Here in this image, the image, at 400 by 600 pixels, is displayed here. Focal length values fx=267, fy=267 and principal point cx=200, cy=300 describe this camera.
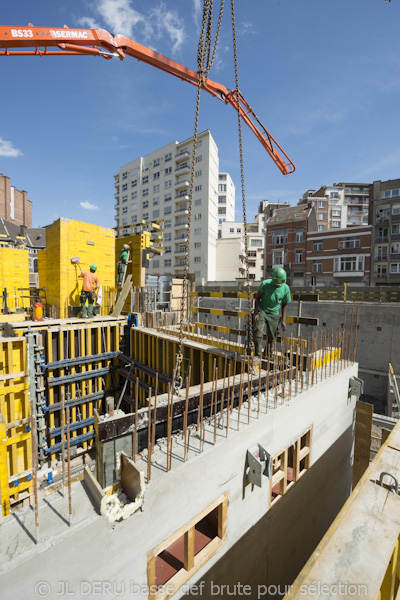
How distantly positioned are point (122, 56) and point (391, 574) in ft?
57.7

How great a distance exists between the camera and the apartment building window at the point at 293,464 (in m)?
5.12

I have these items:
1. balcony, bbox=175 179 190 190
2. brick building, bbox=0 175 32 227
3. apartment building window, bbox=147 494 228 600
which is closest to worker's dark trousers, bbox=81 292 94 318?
apartment building window, bbox=147 494 228 600

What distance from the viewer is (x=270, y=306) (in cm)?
616

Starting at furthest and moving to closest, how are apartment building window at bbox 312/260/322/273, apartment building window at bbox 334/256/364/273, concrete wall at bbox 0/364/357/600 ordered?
apartment building window at bbox 312/260/322/273 → apartment building window at bbox 334/256/364/273 → concrete wall at bbox 0/364/357/600

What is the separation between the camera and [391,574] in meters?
2.67

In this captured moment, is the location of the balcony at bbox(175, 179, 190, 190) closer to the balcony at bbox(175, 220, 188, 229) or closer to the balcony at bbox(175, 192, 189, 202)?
the balcony at bbox(175, 192, 189, 202)

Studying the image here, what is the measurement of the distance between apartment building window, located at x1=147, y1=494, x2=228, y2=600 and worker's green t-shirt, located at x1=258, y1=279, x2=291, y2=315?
3736 mm

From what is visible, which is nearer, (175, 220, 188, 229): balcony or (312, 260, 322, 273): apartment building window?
(312, 260, 322, 273): apartment building window

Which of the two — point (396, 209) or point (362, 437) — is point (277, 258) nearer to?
point (396, 209)

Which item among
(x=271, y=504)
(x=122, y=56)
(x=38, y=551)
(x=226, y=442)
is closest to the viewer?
(x=38, y=551)

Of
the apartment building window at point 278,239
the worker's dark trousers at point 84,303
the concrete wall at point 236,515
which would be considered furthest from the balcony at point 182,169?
the concrete wall at point 236,515

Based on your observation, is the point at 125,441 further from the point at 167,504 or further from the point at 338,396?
the point at 338,396

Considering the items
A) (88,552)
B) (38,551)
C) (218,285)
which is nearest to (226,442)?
(88,552)

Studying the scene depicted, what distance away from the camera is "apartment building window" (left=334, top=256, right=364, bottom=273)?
114 feet
